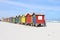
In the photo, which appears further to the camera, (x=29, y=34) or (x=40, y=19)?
(x=40, y=19)

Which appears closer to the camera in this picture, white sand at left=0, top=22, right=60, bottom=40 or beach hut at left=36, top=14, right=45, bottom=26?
white sand at left=0, top=22, right=60, bottom=40

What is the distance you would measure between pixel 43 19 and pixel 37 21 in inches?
38.9

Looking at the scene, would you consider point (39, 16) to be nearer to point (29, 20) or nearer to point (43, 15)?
point (43, 15)

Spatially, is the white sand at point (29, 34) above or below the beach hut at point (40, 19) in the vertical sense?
below

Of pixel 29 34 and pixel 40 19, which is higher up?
pixel 40 19

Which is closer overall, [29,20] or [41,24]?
[41,24]

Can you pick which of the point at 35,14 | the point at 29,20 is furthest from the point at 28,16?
the point at 35,14

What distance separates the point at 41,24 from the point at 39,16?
143 centimetres

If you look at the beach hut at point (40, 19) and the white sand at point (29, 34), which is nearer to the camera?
the white sand at point (29, 34)

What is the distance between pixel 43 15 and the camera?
2677 cm

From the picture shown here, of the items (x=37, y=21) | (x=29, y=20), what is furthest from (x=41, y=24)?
(x=29, y=20)

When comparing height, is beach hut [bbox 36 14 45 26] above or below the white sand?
above

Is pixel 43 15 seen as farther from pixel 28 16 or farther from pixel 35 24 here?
pixel 28 16

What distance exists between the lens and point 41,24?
26312 millimetres
